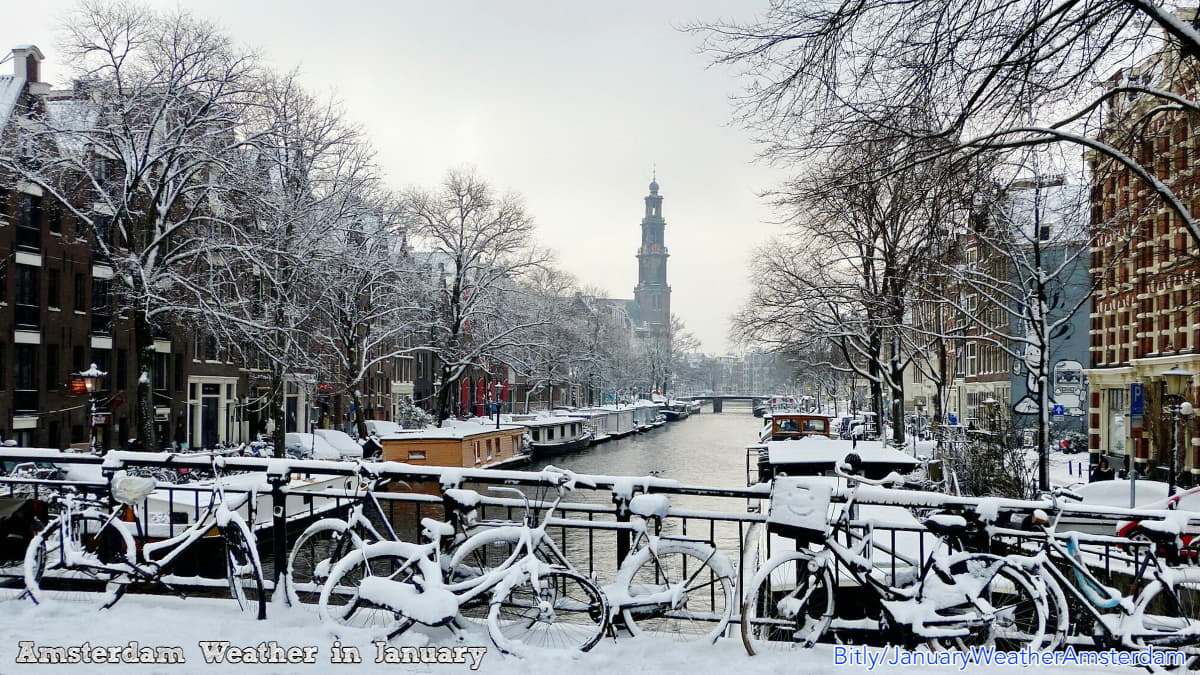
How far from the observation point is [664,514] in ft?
23.1

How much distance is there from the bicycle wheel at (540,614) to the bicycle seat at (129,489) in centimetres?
294

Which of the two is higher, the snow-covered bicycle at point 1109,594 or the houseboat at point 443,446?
the snow-covered bicycle at point 1109,594

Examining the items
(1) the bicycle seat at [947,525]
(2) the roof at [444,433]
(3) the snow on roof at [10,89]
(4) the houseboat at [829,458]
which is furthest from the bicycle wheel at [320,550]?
(3) the snow on roof at [10,89]

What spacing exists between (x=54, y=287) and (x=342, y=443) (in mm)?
13520

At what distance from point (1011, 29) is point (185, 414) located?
4280cm

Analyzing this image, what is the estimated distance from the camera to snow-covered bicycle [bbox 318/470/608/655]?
6.76 meters

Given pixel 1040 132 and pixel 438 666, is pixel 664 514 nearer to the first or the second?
pixel 438 666

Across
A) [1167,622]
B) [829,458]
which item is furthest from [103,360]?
[1167,622]

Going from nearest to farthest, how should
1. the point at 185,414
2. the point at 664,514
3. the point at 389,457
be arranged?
the point at 664,514, the point at 389,457, the point at 185,414

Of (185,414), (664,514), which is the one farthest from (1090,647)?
(185,414)

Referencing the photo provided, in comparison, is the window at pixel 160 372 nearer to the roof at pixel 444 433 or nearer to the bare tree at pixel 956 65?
the roof at pixel 444 433

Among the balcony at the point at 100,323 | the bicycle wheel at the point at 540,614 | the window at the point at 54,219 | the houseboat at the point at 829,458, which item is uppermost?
the window at the point at 54,219

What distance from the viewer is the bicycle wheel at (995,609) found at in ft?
21.7

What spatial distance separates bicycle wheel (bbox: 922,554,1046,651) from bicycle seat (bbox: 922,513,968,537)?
183 mm
